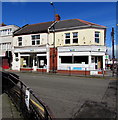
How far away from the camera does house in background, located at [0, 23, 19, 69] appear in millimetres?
24166

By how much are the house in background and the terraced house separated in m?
1.62

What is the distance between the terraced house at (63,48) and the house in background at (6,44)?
1.62 metres

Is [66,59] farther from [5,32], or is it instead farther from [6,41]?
[5,32]

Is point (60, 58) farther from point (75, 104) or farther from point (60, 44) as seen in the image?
point (75, 104)

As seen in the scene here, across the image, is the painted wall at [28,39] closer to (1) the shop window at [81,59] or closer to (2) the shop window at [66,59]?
(2) the shop window at [66,59]

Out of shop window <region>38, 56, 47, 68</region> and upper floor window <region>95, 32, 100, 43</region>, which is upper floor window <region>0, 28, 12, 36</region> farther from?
upper floor window <region>95, 32, 100, 43</region>

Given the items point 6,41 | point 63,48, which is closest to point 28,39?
point 6,41

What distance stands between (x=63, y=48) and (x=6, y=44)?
12812 mm

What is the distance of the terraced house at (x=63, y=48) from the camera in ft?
57.8

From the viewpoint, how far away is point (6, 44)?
81.4 ft

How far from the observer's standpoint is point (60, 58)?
19578 mm

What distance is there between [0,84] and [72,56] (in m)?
13.0

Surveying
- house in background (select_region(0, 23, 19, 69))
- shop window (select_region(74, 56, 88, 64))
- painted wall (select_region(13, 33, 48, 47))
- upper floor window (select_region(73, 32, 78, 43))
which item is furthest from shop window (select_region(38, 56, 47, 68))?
house in background (select_region(0, 23, 19, 69))

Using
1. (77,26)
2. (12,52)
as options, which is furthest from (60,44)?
(12,52)
